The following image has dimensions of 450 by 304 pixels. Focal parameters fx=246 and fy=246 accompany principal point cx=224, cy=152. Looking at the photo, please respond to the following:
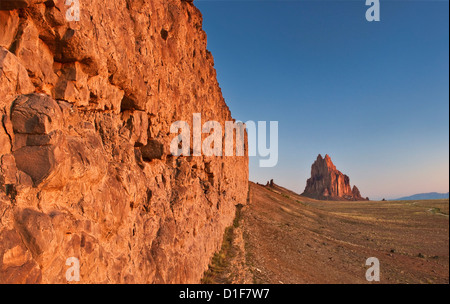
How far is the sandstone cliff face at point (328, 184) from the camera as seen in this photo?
478 ft

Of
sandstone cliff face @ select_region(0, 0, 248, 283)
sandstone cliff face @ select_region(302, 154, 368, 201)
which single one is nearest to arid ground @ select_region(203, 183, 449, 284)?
sandstone cliff face @ select_region(0, 0, 248, 283)

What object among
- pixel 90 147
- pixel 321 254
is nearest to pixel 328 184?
pixel 321 254

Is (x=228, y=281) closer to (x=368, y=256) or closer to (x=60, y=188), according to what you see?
(x=60, y=188)

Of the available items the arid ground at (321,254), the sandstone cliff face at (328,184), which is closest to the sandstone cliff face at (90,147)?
the arid ground at (321,254)

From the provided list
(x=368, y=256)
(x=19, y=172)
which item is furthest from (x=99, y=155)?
(x=368, y=256)

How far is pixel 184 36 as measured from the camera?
1033 cm

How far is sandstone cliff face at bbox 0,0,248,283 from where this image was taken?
304 centimetres

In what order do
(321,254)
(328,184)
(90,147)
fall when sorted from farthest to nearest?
(328,184) < (321,254) < (90,147)

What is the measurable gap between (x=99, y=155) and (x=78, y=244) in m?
1.46

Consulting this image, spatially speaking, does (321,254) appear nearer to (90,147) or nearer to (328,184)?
(90,147)

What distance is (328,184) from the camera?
487ft

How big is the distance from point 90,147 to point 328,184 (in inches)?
6278

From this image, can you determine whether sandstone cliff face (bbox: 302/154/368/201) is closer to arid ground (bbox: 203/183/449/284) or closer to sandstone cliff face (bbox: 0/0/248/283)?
arid ground (bbox: 203/183/449/284)

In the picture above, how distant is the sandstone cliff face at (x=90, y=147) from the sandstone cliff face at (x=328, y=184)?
147 meters
